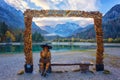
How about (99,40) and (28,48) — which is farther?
(99,40)

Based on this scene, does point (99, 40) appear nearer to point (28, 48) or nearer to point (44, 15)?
point (44, 15)

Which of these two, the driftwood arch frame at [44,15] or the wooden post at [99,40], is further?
the wooden post at [99,40]

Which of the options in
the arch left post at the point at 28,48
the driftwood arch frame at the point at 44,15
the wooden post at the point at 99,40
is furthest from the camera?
the wooden post at the point at 99,40

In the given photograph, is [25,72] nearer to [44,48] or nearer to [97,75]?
[44,48]

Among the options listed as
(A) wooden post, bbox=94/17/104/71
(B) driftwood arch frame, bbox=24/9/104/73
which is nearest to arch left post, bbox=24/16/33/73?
(B) driftwood arch frame, bbox=24/9/104/73

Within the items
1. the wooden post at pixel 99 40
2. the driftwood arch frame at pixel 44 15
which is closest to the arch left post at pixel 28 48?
the driftwood arch frame at pixel 44 15

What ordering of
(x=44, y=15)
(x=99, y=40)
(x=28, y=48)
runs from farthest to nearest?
(x=99, y=40), (x=28, y=48), (x=44, y=15)

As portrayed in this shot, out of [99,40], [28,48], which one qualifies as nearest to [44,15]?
[28,48]

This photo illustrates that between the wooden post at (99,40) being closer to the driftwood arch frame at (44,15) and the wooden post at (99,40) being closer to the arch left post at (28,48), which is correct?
the driftwood arch frame at (44,15)

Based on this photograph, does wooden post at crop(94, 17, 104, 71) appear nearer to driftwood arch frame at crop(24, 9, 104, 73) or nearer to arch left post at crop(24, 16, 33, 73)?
driftwood arch frame at crop(24, 9, 104, 73)

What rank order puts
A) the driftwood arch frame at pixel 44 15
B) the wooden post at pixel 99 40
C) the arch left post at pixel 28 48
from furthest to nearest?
the wooden post at pixel 99 40
the arch left post at pixel 28 48
the driftwood arch frame at pixel 44 15

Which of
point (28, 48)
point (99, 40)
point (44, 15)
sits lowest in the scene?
point (28, 48)

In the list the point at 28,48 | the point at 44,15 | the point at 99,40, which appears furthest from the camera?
the point at 99,40

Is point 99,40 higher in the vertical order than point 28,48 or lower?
higher
